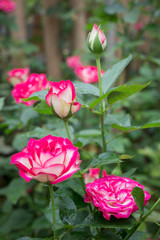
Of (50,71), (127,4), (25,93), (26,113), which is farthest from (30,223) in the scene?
(50,71)

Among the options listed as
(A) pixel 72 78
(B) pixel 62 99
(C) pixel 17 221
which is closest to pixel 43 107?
(B) pixel 62 99

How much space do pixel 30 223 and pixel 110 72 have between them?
102 centimetres

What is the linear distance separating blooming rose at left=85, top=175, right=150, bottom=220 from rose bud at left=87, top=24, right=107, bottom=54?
0.27 metres

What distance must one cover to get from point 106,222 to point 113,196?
5 centimetres

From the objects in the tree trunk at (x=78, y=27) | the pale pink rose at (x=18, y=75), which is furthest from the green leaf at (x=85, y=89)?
the tree trunk at (x=78, y=27)

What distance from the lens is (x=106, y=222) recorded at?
1.62 feet

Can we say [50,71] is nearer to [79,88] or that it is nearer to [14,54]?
[14,54]

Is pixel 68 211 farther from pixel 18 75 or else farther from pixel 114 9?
pixel 114 9

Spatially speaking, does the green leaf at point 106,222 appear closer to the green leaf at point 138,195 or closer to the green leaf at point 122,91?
the green leaf at point 138,195

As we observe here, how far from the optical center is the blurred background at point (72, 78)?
116cm

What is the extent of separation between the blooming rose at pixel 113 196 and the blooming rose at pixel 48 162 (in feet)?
0.23

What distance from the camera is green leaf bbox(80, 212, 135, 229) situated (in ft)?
1.56

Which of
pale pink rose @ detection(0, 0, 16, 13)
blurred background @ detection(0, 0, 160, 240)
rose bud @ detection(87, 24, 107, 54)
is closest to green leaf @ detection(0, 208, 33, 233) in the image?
blurred background @ detection(0, 0, 160, 240)

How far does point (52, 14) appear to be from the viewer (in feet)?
10.3
